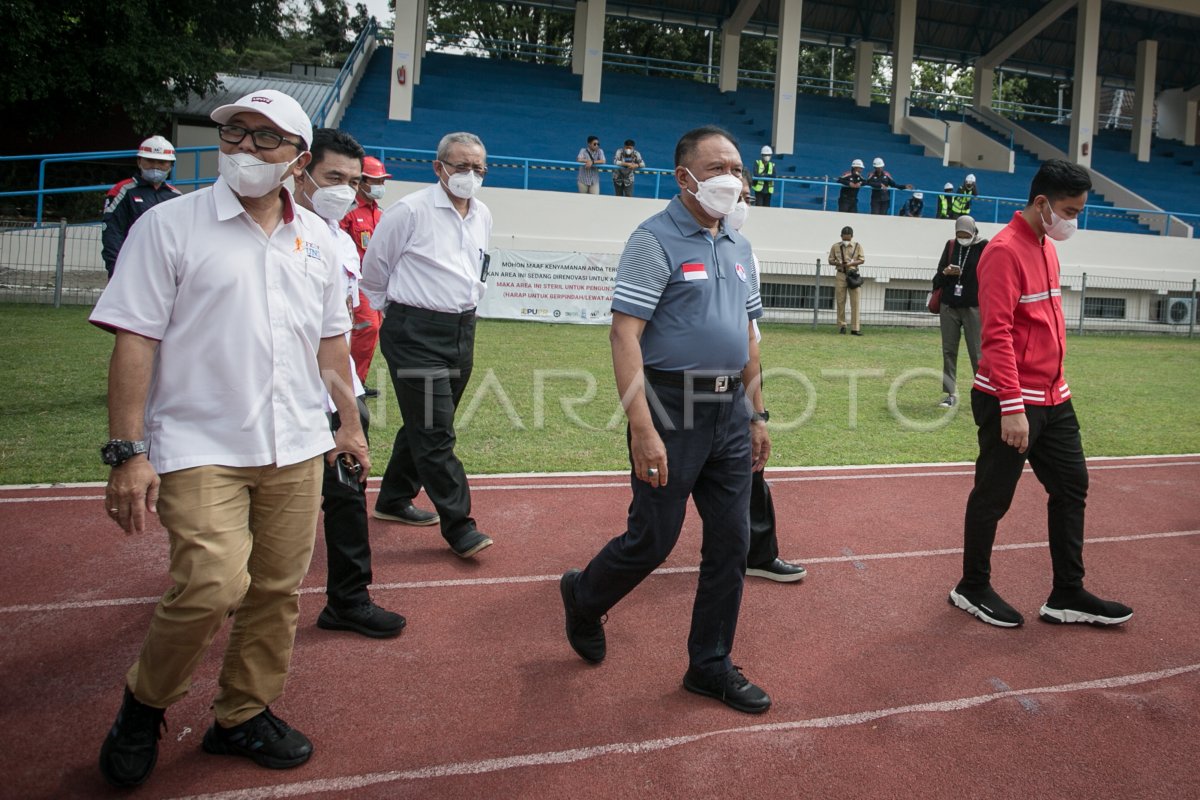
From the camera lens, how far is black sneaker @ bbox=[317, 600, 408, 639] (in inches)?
158

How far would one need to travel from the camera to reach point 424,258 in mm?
4891

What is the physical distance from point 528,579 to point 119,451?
2.56 metres

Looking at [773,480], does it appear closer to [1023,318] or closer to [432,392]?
[1023,318]

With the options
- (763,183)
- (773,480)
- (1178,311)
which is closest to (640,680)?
(773,480)

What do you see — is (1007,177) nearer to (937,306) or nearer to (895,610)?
(937,306)

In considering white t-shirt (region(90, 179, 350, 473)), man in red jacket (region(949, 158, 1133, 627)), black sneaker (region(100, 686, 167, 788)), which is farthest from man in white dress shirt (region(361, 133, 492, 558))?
man in red jacket (region(949, 158, 1133, 627))

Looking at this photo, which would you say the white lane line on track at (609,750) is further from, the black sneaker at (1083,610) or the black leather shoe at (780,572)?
the black leather shoe at (780,572)

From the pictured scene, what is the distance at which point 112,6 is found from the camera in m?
21.7

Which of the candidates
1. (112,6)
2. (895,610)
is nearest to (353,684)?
(895,610)

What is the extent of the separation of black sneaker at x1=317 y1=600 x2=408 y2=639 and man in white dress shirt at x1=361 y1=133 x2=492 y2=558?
903 millimetres

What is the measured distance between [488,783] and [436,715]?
0.49 meters

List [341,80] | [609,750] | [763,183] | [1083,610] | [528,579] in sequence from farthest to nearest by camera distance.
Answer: [341,80]
[763,183]
[528,579]
[1083,610]
[609,750]

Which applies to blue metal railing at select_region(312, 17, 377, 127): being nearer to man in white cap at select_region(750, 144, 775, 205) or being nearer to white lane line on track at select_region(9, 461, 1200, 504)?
man in white cap at select_region(750, 144, 775, 205)

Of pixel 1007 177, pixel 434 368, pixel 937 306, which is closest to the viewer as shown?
pixel 434 368
